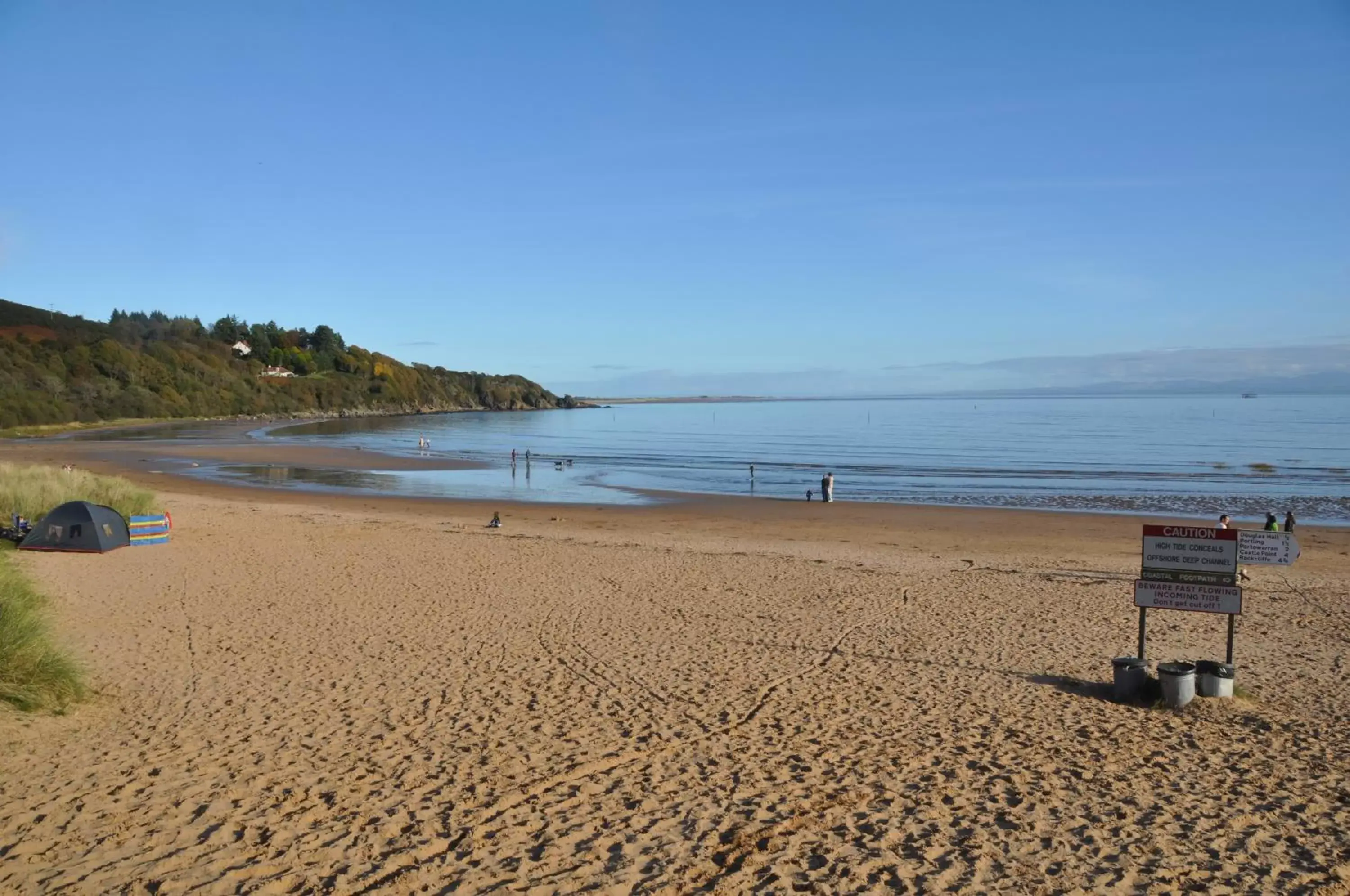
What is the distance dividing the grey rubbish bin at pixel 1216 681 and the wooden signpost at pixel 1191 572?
0.13 metres

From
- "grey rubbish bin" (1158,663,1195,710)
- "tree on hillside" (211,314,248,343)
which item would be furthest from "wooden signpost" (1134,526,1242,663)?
"tree on hillside" (211,314,248,343)

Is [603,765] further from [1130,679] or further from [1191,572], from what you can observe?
[1191,572]

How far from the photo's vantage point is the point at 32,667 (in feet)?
25.4

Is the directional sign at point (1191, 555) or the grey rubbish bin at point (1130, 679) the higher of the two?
the directional sign at point (1191, 555)

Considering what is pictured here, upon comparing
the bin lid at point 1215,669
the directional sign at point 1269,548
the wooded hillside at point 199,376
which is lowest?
the bin lid at point 1215,669

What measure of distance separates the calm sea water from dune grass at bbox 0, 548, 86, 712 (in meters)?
21.9

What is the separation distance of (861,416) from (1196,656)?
111151 mm

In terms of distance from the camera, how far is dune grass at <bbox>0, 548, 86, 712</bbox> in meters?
7.53

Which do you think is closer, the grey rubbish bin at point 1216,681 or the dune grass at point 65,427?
the grey rubbish bin at point 1216,681

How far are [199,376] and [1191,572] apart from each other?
4110 inches

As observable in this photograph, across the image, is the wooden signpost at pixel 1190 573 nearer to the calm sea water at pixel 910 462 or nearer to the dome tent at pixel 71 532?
the dome tent at pixel 71 532

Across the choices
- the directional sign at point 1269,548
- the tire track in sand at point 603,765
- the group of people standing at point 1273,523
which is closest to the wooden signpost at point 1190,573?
the directional sign at point 1269,548

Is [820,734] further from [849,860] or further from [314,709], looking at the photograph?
[314,709]

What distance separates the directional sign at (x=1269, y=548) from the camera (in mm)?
10980
